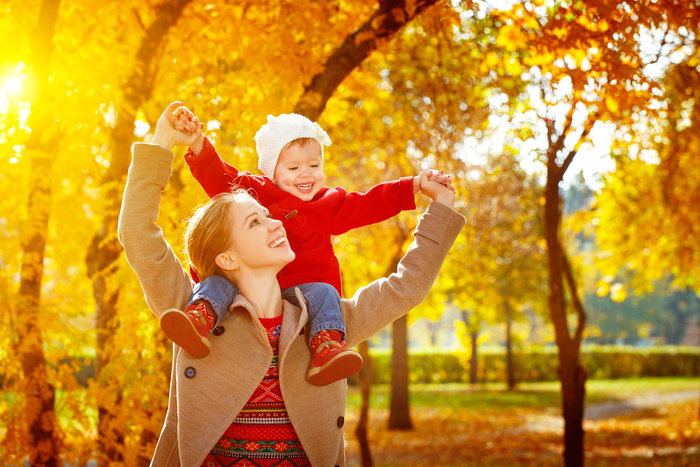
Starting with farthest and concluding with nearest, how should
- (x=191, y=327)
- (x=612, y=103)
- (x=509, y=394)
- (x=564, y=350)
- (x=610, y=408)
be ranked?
(x=509, y=394) → (x=610, y=408) → (x=564, y=350) → (x=612, y=103) → (x=191, y=327)

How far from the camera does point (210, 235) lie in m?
2.16

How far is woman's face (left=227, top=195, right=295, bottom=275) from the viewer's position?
210 centimetres

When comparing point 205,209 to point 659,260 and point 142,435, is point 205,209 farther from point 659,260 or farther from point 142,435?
→ point 659,260

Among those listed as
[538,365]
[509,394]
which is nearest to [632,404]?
[509,394]

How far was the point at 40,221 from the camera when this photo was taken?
20.1ft

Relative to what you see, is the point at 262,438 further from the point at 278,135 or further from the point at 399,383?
the point at 399,383

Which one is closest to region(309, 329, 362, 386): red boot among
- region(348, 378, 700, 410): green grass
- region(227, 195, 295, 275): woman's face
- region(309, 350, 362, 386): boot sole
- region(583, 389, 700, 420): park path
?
region(309, 350, 362, 386): boot sole

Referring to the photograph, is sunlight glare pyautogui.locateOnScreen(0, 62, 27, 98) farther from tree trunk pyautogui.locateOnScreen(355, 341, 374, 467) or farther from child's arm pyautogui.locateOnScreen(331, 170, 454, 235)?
tree trunk pyautogui.locateOnScreen(355, 341, 374, 467)

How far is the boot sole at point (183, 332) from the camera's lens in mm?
1813

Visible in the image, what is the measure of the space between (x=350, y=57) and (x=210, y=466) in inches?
123

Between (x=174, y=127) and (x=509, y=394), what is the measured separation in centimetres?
2128

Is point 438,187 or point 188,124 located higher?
point 188,124

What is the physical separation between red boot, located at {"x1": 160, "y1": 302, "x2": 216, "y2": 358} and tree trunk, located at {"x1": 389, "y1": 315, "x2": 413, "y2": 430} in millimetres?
12709

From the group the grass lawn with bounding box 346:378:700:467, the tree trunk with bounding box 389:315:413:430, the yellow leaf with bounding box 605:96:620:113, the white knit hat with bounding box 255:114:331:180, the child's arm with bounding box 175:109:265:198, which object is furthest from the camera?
the tree trunk with bounding box 389:315:413:430
